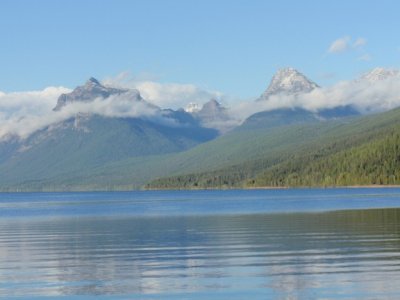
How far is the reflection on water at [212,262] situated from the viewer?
4353 centimetres

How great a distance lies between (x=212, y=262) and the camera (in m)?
54.7

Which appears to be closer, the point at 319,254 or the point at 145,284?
the point at 145,284

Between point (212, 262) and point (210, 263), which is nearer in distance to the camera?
point (210, 263)

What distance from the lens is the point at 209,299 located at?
1612 inches

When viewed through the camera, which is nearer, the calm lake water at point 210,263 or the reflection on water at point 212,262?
the calm lake water at point 210,263

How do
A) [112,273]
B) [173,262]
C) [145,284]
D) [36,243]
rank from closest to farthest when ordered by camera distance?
[145,284], [112,273], [173,262], [36,243]

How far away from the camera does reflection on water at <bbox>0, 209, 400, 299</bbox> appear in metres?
43.5

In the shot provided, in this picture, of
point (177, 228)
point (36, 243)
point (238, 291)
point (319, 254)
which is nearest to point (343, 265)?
point (319, 254)

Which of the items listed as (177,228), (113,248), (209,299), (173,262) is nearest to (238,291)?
(209,299)

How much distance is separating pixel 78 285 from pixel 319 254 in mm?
16994

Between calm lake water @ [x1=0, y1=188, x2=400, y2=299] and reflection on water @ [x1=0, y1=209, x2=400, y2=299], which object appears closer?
calm lake water @ [x1=0, y1=188, x2=400, y2=299]

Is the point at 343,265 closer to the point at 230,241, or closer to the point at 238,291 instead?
the point at 238,291

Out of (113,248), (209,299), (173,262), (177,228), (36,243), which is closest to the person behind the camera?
(209,299)

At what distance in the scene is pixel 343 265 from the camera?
167ft
